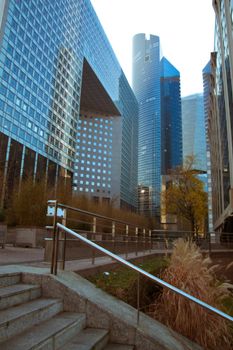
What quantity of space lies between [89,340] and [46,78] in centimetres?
7186

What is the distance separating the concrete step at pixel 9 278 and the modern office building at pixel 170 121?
476ft

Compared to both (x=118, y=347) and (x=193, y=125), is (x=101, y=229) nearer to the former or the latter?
(x=118, y=347)

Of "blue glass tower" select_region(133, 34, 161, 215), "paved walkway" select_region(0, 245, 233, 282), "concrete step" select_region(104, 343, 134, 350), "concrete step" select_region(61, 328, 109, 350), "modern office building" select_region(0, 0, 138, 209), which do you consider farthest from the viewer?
"blue glass tower" select_region(133, 34, 161, 215)

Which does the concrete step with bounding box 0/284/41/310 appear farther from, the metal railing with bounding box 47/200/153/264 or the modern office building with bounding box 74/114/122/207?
the modern office building with bounding box 74/114/122/207

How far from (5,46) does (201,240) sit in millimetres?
54099

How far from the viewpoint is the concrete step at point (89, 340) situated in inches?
122

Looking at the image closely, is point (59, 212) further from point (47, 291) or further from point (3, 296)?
point (3, 296)

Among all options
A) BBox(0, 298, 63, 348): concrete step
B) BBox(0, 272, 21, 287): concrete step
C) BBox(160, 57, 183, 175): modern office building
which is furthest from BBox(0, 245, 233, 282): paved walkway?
BBox(160, 57, 183, 175): modern office building

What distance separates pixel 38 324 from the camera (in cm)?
329

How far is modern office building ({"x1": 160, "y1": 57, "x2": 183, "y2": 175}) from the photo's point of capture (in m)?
159

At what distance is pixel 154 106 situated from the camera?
18250cm

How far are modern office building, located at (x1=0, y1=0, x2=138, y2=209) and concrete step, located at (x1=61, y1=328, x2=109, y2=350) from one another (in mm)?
32227

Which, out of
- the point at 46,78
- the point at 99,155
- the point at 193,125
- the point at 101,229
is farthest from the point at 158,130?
the point at 101,229

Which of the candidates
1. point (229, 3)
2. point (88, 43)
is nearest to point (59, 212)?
point (229, 3)
